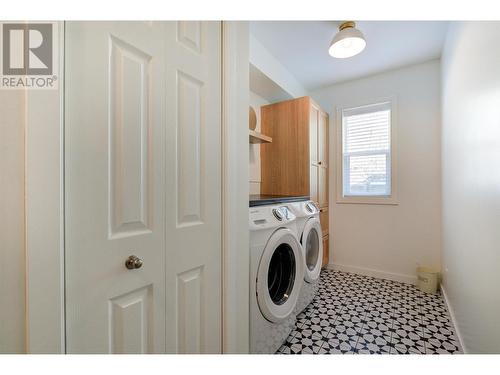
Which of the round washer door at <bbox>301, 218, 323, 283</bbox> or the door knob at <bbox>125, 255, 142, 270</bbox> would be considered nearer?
the door knob at <bbox>125, 255, 142, 270</bbox>

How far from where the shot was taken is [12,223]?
1.65 ft

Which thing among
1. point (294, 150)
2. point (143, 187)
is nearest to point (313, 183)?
point (294, 150)

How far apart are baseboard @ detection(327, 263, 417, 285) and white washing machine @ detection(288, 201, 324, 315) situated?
3.36 ft

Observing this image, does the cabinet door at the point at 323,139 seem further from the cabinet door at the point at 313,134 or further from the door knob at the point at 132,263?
the door knob at the point at 132,263

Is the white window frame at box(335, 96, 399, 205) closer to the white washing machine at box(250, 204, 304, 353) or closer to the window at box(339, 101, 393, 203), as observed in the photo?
the window at box(339, 101, 393, 203)

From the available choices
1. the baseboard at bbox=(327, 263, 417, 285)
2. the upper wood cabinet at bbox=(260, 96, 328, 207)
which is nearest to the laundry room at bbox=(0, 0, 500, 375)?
the baseboard at bbox=(327, 263, 417, 285)

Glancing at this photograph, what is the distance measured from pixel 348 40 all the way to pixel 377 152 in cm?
139

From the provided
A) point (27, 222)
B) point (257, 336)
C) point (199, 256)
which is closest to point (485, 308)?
point (257, 336)

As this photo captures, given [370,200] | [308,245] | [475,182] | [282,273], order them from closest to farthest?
[475,182] < [282,273] < [308,245] < [370,200]

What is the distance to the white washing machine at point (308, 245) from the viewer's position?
1765mm

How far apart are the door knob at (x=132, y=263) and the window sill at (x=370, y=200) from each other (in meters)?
2.67

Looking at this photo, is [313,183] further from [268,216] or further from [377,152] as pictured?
[268,216]

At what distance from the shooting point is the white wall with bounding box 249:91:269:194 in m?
2.53

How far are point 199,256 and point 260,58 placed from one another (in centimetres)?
195
